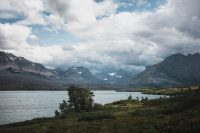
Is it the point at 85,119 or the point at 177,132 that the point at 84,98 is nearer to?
the point at 85,119

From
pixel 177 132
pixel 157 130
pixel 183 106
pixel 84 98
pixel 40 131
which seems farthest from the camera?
pixel 84 98

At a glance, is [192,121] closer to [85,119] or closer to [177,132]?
[177,132]

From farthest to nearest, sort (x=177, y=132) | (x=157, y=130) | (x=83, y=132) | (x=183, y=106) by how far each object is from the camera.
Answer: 1. (x=183, y=106)
2. (x=83, y=132)
3. (x=157, y=130)
4. (x=177, y=132)

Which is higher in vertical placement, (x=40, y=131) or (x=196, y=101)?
(x=196, y=101)

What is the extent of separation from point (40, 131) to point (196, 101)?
32248 mm

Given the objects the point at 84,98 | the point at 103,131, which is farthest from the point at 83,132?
the point at 84,98

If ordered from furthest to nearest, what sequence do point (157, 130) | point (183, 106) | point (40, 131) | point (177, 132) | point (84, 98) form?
1. point (84, 98)
2. point (183, 106)
3. point (40, 131)
4. point (157, 130)
5. point (177, 132)

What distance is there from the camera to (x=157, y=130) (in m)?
34.9

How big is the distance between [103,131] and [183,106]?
26.6 m

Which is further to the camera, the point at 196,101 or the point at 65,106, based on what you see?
the point at 65,106

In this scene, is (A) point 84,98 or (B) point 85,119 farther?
(A) point 84,98

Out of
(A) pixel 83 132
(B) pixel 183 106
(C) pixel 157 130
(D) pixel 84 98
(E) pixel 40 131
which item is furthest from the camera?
(D) pixel 84 98

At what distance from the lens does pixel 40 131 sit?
43062 mm

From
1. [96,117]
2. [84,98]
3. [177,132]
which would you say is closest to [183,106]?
[96,117]
